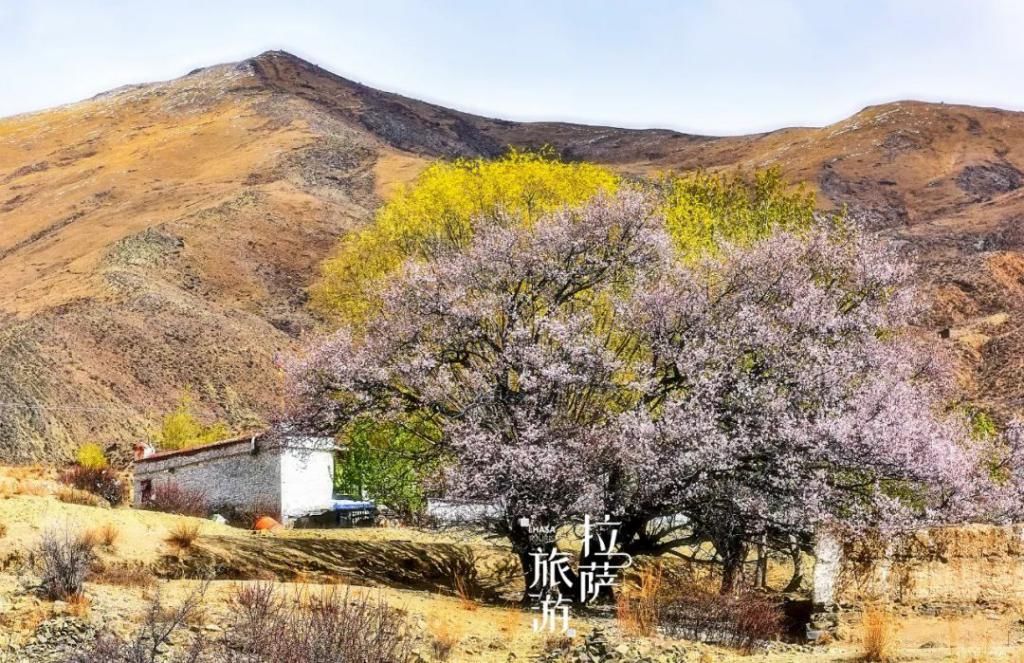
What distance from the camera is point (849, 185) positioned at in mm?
100125

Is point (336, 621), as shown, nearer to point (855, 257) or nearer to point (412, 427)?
point (412, 427)

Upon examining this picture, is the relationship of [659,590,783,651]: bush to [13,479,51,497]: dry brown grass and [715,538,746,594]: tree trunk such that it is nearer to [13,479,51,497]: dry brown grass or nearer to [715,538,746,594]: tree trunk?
[715,538,746,594]: tree trunk

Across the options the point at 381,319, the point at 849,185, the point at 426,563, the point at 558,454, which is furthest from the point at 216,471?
the point at 849,185

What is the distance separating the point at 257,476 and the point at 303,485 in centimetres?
122

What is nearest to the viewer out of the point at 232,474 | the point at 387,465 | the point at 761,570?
the point at 761,570

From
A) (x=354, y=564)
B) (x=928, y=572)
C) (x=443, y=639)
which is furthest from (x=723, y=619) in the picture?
(x=354, y=564)

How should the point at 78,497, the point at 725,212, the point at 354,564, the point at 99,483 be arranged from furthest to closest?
the point at 725,212, the point at 99,483, the point at 78,497, the point at 354,564

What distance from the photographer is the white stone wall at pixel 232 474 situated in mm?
32969

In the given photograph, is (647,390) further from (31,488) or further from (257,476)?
(31,488)

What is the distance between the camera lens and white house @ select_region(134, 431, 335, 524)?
32.9m

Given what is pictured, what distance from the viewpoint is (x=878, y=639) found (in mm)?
12977

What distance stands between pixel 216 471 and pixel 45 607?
64.9 ft

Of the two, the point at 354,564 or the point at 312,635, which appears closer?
the point at 312,635

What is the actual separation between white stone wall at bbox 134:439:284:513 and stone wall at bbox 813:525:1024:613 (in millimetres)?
18237
